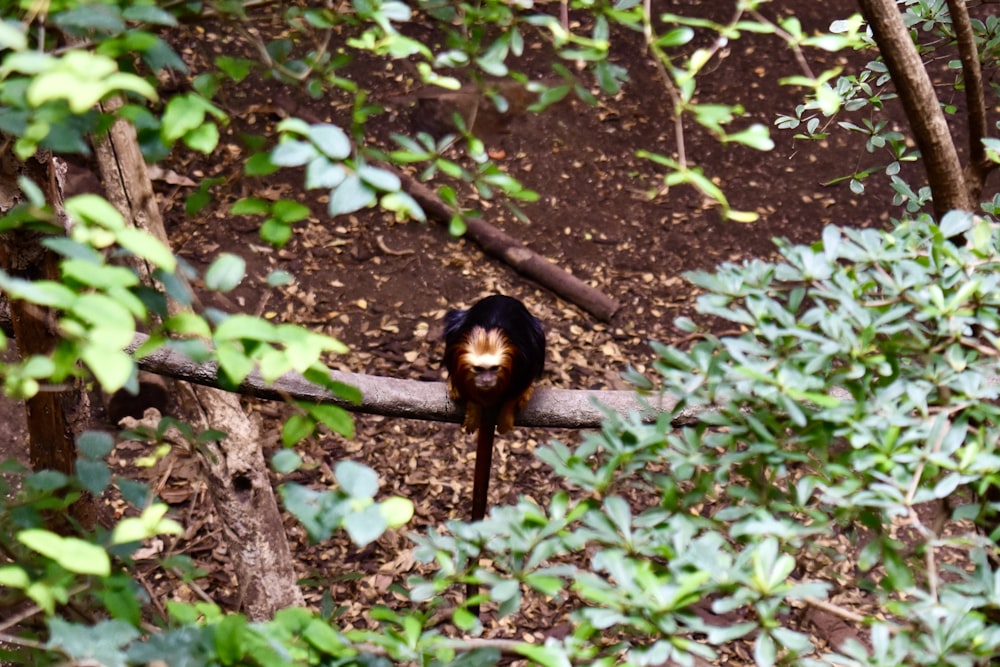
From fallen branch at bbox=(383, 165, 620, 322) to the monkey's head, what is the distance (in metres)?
1.69

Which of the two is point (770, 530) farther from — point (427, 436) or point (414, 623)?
point (427, 436)

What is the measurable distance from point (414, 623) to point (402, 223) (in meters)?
3.67

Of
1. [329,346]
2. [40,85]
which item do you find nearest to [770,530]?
[329,346]

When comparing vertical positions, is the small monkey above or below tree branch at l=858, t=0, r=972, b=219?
below

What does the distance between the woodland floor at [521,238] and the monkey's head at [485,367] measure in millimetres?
993

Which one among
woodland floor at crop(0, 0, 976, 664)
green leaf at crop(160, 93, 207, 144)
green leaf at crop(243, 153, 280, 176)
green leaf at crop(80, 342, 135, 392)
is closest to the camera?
green leaf at crop(80, 342, 135, 392)

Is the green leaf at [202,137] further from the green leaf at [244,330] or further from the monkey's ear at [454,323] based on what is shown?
the monkey's ear at [454,323]

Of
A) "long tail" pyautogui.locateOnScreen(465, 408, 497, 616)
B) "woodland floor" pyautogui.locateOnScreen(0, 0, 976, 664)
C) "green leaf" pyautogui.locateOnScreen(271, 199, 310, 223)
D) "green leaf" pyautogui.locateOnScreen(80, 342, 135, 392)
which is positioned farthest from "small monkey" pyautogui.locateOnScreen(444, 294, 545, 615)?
"green leaf" pyautogui.locateOnScreen(80, 342, 135, 392)

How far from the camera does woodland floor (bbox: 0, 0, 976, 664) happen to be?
3.64 metres

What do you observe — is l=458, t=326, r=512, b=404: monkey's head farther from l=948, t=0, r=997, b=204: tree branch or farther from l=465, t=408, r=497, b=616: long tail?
l=948, t=0, r=997, b=204: tree branch

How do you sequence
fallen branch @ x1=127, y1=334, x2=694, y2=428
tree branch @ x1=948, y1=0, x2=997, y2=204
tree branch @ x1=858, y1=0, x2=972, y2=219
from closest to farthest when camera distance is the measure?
tree branch @ x1=858, y1=0, x2=972, y2=219
tree branch @ x1=948, y1=0, x2=997, y2=204
fallen branch @ x1=127, y1=334, x2=694, y2=428

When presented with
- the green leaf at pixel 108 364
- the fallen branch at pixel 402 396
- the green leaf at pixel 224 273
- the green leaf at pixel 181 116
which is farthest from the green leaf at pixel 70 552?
the fallen branch at pixel 402 396

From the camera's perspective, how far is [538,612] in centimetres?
328

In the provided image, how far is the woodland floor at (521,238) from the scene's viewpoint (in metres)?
3.64
